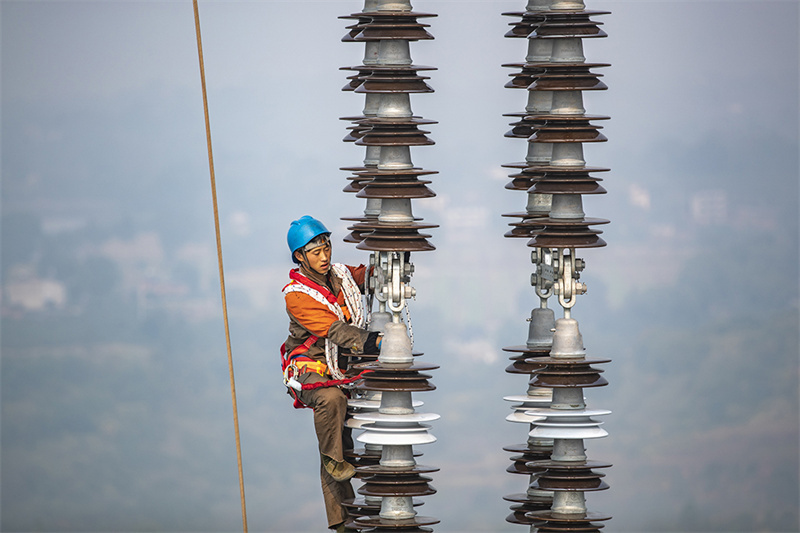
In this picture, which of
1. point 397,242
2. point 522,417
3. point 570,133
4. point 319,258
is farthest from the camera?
point 319,258

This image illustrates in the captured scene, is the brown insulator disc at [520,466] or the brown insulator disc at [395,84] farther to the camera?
the brown insulator disc at [520,466]

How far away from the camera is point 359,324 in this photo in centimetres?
1082

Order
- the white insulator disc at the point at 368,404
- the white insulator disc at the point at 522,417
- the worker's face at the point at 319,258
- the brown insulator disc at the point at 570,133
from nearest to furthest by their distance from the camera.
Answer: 1. the brown insulator disc at the point at 570,133
2. the white insulator disc at the point at 522,417
3. the white insulator disc at the point at 368,404
4. the worker's face at the point at 319,258

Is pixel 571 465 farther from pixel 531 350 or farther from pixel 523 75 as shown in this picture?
pixel 523 75

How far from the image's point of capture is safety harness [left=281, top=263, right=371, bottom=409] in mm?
10664

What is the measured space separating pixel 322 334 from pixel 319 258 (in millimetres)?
409

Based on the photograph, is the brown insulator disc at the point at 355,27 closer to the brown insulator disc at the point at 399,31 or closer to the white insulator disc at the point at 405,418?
the brown insulator disc at the point at 399,31

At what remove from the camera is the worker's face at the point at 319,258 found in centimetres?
1068

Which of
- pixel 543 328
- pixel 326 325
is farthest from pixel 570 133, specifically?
pixel 326 325

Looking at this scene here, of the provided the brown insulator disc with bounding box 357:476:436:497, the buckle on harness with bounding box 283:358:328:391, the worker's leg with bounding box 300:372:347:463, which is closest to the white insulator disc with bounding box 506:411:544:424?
the brown insulator disc with bounding box 357:476:436:497

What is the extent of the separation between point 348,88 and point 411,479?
85.2 inches

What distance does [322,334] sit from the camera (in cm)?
1061

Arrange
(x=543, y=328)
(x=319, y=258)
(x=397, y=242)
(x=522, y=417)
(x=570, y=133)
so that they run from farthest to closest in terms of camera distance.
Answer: (x=543, y=328) < (x=319, y=258) < (x=522, y=417) < (x=570, y=133) < (x=397, y=242)

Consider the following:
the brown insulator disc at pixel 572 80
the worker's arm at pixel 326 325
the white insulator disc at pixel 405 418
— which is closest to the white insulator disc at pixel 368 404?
the white insulator disc at pixel 405 418
